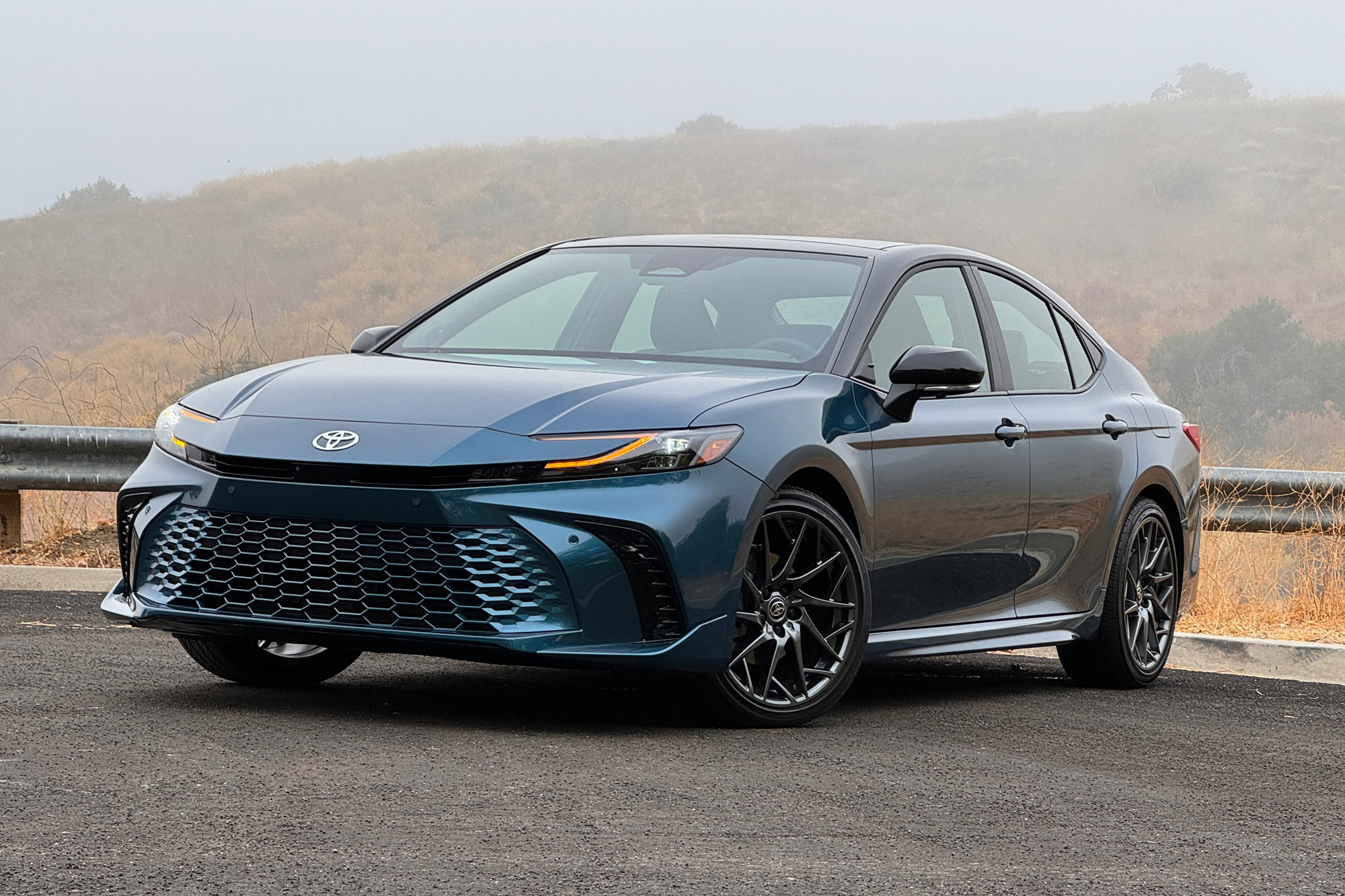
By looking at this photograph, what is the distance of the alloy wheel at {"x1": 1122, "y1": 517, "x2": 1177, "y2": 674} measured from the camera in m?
7.76

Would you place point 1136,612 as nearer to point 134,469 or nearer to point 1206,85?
point 134,469

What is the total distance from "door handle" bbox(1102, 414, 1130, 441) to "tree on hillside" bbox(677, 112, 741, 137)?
271 ft

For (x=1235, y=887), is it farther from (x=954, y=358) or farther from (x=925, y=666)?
(x=925, y=666)

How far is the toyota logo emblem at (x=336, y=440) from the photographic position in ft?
17.6

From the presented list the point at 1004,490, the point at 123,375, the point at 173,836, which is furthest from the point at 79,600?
the point at 123,375

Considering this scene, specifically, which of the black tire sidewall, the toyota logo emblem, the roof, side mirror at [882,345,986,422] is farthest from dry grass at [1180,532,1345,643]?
the toyota logo emblem

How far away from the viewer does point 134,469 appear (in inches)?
386

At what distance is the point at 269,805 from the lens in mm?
4438

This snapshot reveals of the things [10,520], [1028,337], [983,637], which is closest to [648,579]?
[983,637]

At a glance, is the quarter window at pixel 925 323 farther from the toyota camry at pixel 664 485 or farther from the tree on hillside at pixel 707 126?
the tree on hillside at pixel 707 126

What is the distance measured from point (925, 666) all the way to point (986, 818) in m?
3.56

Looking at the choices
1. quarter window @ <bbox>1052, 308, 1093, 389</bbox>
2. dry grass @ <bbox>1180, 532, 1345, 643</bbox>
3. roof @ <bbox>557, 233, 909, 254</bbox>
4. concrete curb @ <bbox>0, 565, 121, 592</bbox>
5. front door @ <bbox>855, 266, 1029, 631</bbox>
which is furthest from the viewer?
concrete curb @ <bbox>0, 565, 121, 592</bbox>

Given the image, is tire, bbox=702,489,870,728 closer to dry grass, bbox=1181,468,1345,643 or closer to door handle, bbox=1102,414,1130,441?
door handle, bbox=1102,414,1130,441

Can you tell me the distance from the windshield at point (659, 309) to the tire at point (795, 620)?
2.11ft
